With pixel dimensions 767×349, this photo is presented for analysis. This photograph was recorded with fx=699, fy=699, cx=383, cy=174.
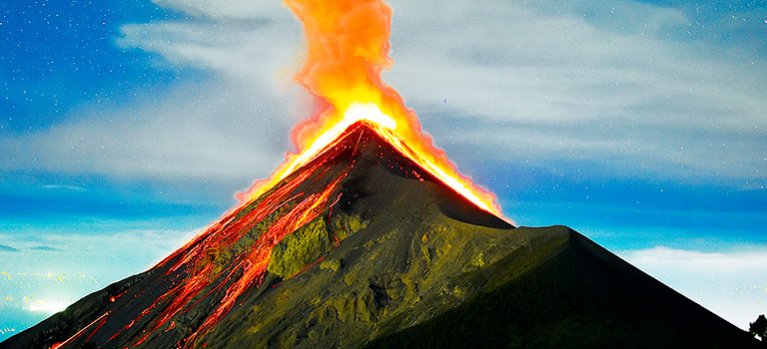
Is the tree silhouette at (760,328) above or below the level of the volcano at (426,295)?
below

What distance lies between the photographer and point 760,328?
11362 cm

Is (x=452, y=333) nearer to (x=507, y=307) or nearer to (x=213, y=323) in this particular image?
(x=507, y=307)

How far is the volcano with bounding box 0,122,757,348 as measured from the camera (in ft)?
396

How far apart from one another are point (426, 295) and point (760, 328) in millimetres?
61331

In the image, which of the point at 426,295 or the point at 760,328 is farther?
the point at 426,295

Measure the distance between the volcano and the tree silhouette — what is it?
7.96ft

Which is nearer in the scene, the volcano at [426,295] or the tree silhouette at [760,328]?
the tree silhouette at [760,328]

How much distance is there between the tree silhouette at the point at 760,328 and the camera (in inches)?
4449

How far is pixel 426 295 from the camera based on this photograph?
5733 inches

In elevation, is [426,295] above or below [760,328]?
above

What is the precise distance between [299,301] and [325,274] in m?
10.1

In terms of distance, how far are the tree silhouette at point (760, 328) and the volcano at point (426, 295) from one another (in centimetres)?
243

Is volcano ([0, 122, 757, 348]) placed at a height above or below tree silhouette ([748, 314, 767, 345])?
above

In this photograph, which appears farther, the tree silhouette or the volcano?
the volcano
